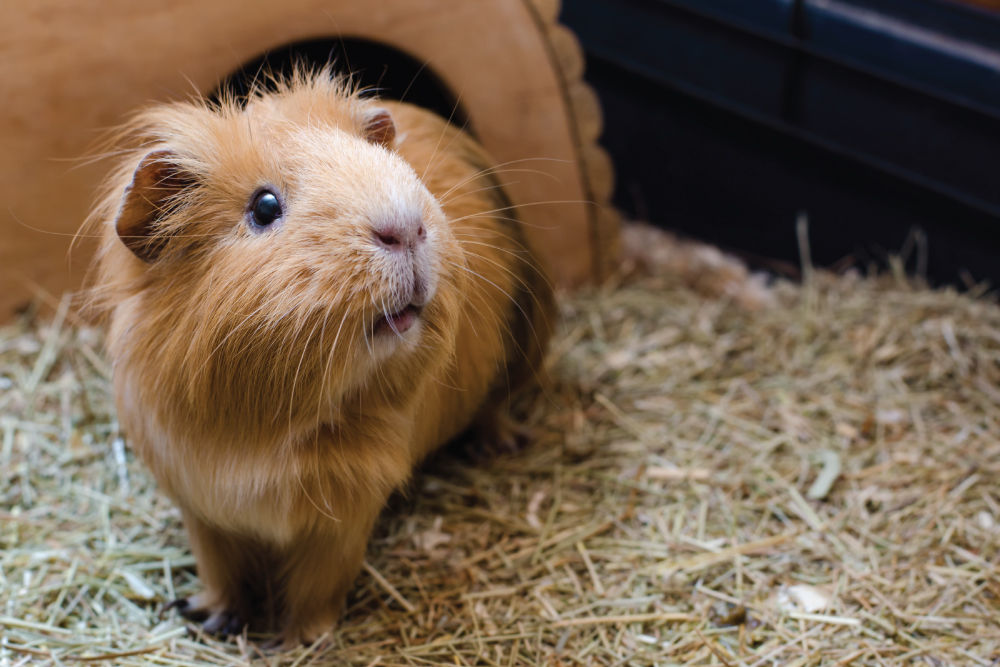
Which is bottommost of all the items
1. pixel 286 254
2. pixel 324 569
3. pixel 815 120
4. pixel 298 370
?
pixel 324 569

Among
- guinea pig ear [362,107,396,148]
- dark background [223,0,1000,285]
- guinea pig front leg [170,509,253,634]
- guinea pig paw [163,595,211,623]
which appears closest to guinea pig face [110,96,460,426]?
guinea pig ear [362,107,396,148]

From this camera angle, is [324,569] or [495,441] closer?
[324,569]

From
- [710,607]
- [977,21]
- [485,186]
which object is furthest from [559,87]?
[710,607]

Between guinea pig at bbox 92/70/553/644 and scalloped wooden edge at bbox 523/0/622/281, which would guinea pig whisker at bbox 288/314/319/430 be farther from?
scalloped wooden edge at bbox 523/0/622/281

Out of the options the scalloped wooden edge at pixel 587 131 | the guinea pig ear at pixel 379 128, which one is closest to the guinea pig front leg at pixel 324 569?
the guinea pig ear at pixel 379 128

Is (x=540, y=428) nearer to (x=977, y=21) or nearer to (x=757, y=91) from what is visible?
(x=757, y=91)

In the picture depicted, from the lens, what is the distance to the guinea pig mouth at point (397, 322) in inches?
71.0

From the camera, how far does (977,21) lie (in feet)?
11.0

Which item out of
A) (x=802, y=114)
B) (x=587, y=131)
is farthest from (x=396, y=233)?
(x=802, y=114)

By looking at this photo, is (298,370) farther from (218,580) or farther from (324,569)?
(218,580)

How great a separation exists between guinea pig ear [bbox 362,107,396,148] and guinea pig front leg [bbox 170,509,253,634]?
3.27 feet

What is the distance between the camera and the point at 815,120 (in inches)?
148

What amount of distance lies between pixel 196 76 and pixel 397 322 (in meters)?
1.47

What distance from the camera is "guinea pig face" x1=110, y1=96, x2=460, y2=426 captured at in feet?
5.63
